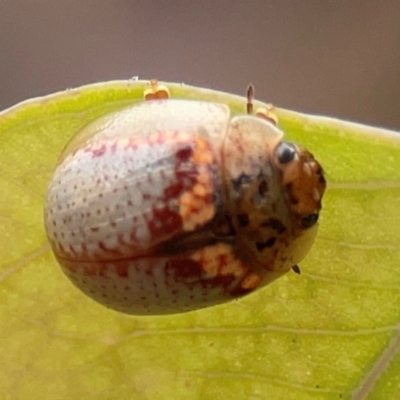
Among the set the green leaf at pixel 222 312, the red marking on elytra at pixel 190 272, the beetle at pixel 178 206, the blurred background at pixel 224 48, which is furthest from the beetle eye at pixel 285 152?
the blurred background at pixel 224 48

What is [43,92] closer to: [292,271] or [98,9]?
[98,9]

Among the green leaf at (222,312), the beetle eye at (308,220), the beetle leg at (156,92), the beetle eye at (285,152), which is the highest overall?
the beetle leg at (156,92)

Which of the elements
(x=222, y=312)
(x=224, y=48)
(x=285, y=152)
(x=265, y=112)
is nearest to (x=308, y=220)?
(x=285, y=152)

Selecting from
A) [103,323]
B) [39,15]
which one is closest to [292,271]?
[103,323]

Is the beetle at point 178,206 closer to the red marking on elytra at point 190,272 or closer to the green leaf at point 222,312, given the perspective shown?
the red marking on elytra at point 190,272

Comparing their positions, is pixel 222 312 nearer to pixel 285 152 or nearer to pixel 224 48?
pixel 285 152
